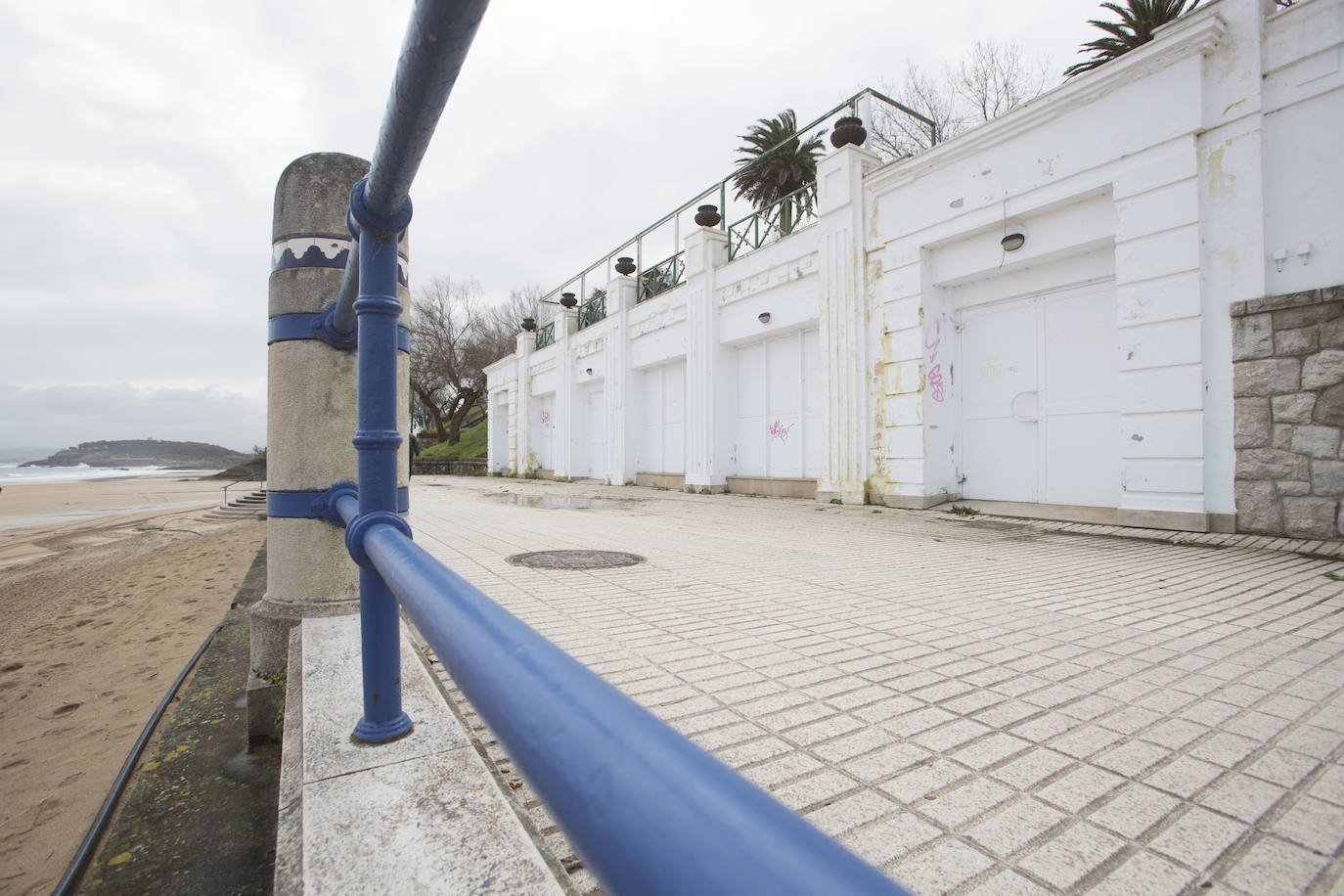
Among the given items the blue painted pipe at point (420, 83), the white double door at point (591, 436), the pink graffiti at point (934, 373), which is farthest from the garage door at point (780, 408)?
the blue painted pipe at point (420, 83)

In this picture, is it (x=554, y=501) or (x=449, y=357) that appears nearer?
(x=554, y=501)

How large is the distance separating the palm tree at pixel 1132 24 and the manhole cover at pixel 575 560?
14.8 meters

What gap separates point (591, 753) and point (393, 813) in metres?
1.28

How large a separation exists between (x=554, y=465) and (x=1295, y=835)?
2063 centimetres

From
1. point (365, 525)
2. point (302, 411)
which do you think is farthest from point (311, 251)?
point (365, 525)

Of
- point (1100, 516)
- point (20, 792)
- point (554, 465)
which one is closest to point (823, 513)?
point (1100, 516)

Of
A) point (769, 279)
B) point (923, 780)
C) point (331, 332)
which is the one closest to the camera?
point (923, 780)

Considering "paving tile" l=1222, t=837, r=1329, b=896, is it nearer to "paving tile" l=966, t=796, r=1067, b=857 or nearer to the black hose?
"paving tile" l=966, t=796, r=1067, b=857

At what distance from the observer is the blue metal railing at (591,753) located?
352 mm

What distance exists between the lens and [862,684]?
8.47 ft

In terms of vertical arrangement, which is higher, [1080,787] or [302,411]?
[302,411]

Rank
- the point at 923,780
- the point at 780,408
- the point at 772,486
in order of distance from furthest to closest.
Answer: the point at 780,408 → the point at 772,486 → the point at 923,780

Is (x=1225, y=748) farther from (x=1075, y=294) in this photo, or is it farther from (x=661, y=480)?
(x=661, y=480)

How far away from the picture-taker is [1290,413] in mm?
5742
